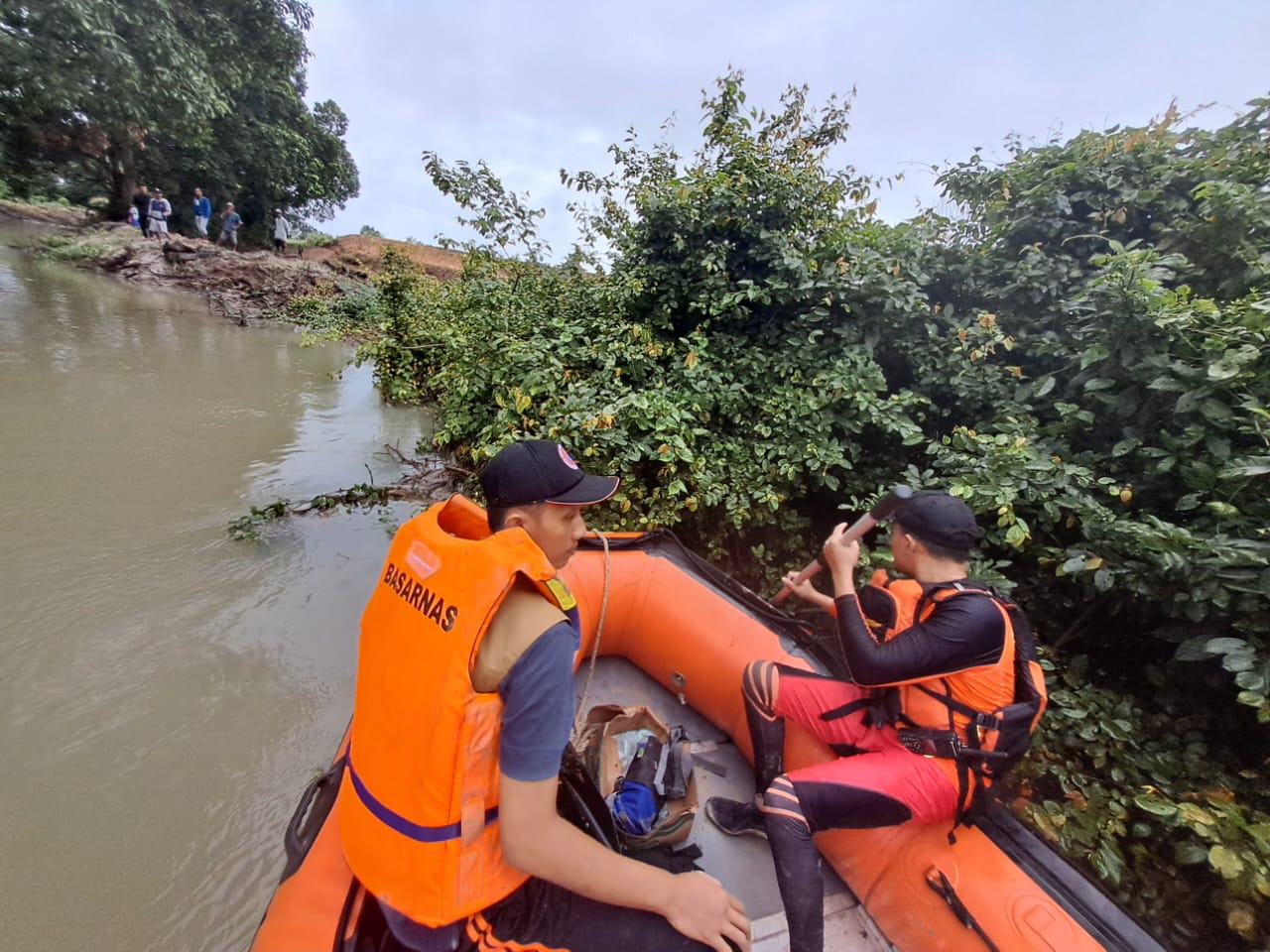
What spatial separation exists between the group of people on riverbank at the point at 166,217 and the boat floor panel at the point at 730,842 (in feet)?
62.8

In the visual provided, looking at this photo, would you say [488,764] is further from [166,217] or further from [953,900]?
[166,217]

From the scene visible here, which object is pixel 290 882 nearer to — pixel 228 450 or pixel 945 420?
pixel 945 420

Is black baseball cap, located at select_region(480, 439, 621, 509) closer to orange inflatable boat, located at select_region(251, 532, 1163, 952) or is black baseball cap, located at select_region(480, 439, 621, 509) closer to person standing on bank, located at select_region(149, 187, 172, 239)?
orange inflatable boat, located at select_region(251, 532, 1163, 952)

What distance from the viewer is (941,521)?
187 cm

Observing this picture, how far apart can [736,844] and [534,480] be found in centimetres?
190

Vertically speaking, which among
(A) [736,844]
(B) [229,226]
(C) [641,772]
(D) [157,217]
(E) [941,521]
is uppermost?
(B) [229,226]

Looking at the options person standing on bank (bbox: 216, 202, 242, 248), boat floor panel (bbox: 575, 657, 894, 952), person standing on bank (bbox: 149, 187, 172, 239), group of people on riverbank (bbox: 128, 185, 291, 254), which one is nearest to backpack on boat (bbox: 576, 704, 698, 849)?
boat floor panel (bbox: 575, 657, 894, 952)

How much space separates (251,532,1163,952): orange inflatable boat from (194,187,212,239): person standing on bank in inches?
809

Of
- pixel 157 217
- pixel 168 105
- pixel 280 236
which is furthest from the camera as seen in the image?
pixel 280 236

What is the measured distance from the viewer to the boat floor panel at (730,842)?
1.85 meters

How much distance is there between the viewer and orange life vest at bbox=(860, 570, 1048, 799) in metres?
1.71

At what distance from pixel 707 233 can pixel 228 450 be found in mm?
5033

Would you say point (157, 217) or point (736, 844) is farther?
point (157, 217)

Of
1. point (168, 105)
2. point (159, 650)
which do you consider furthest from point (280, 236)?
point (159, 650)
